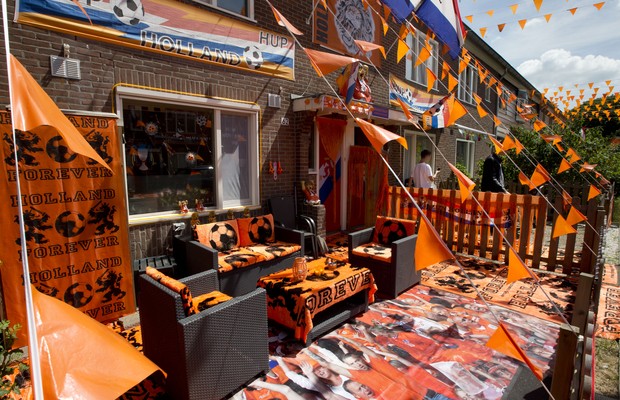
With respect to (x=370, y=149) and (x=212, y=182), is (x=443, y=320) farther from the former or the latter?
(x=370, y=149)

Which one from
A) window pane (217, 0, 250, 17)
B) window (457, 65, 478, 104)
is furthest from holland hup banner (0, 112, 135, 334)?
window (457, 65, 478, 104)

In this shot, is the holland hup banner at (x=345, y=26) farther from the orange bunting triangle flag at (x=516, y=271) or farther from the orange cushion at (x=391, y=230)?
the orange bunting triangle flag at (x=516, y=271)

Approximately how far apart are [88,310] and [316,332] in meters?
2.45

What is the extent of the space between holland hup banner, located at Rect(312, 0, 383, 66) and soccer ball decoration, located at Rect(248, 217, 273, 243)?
3947 millimetres

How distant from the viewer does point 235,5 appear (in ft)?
18.4

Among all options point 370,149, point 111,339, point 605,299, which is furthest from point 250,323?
point 370,149

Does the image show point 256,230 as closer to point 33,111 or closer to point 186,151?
point 186,151

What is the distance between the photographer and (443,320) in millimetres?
3891

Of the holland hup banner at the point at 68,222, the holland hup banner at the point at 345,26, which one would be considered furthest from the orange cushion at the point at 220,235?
the holland hup banner at the point at 345,26

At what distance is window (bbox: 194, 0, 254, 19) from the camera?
17.6ft

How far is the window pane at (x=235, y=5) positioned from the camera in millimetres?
5429

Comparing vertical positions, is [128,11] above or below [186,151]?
above

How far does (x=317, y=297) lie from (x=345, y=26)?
639 centimetres

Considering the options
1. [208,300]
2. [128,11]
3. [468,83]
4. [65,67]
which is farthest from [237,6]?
[468,83]
